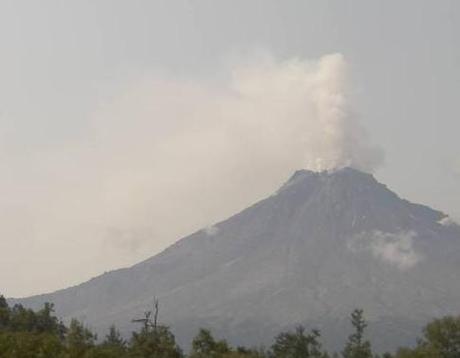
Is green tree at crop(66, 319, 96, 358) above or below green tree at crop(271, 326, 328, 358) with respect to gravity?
above

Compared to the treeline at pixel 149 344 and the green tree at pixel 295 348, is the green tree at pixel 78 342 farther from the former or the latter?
the green tree at pixel 295 348

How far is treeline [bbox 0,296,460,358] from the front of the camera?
3553 cm

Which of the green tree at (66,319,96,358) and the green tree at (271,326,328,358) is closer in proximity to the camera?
the green tree at (66,319,96,358)

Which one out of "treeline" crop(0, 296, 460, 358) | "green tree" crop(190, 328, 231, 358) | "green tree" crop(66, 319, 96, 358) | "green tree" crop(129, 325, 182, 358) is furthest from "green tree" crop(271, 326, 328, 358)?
"green tree" crop(190, 328, 231, 358)

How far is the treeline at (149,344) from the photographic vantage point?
117 feet

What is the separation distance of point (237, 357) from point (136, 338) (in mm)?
15415

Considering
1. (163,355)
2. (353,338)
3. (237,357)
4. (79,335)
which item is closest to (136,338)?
(79,335)

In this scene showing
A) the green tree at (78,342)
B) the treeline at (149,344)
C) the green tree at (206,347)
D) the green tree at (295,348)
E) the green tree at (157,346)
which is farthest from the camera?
the green tree at (295,348)

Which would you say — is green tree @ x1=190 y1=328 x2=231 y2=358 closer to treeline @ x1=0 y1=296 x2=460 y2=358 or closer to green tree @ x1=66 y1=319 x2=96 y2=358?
treeline @ x1=0 y1=296 x2=460 y2=358

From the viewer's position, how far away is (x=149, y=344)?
49.7 m

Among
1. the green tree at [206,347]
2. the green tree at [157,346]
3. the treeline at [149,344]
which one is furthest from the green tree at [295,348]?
the green tree at [206,347]

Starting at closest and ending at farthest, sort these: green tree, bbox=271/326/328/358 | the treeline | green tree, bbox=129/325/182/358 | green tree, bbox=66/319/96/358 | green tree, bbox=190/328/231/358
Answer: green tree, bbox=66/319/96/358 < the treeline < green tree, bbox=129/325/182/358 < green tree, bbox=190/328/231/358 < green tree, bbox=271/326/328/358

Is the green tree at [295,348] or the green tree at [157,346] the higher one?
the green tree at [157,346]

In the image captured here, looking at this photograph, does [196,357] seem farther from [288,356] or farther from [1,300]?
[1,300]
